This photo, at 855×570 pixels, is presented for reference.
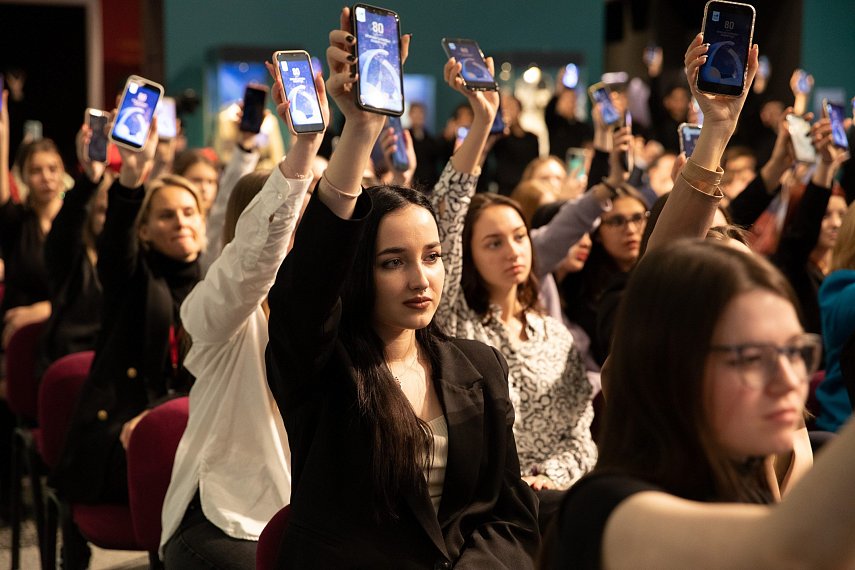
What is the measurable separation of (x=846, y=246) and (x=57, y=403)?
7.96ft

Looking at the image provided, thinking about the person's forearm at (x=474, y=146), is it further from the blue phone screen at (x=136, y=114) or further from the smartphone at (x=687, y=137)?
the blue phone screen at (x=136, y=114)

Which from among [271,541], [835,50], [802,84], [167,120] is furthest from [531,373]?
[835,50]

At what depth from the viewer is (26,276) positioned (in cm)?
496

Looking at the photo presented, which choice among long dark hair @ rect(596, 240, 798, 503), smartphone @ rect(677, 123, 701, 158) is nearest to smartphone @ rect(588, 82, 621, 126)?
smartphone @ rect(677, 123, 701, 158)

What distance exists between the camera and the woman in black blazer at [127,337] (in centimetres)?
305

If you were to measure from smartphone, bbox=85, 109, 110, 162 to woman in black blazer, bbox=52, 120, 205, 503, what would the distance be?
668 mm

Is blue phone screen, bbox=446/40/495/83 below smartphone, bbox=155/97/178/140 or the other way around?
the other way around

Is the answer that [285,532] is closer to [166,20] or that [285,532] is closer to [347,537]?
[347,537]

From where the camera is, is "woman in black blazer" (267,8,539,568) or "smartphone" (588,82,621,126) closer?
"woman in black blazer" (267,8,539,568)

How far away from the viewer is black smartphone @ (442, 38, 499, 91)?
3004mm

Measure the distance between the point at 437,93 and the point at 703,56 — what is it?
389 inches

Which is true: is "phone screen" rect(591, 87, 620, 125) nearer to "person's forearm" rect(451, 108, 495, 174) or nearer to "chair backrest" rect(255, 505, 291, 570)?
"person's forearm" rect(451, 108, 495, 174)

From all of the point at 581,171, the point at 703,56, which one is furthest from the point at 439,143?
the point at 703,56

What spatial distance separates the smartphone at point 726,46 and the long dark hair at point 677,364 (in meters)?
0.85
